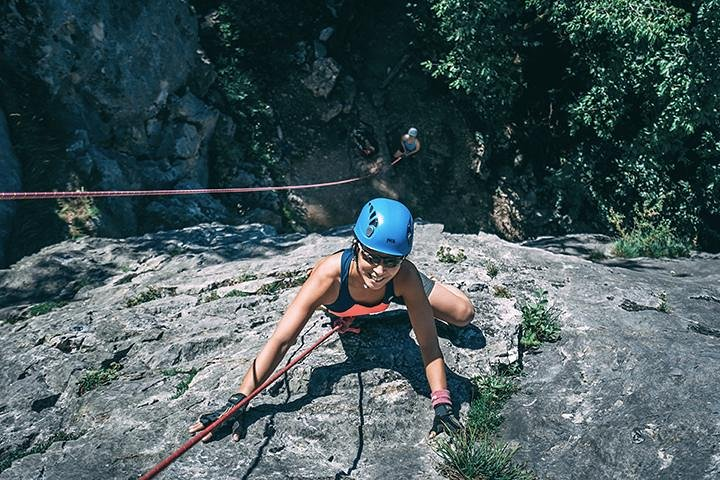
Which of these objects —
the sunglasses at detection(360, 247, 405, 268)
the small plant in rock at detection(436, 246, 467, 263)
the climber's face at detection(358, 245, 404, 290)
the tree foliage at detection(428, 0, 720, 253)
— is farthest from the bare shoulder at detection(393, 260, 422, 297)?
the tree foliage at detection(428, 0, 720, 253)

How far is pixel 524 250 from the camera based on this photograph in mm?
6441

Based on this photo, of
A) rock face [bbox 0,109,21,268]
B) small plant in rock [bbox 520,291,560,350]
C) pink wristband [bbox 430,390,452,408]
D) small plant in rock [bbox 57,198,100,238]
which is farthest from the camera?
small plant in rock [bbox 57,198,100,238]

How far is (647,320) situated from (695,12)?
7.30 m

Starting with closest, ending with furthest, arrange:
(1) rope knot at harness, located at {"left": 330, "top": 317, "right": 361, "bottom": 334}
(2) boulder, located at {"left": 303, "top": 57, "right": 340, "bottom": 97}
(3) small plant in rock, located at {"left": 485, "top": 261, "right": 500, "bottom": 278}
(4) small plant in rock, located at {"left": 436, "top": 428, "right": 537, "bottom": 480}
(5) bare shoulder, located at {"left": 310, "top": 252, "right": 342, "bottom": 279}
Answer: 1. (4) small plant in rock, located at {"left": 436, "top": 428, "right": 537, "bottom": 480}
2. (5) bare shoulder, located at {"left": 310, "top": 252, "right": 342, "bottom": 279}
3. (1) rope knot at harness, located at {"left": 330, "top": 317, "right": 361, "bottom": 334}
4. (3) small plant in rock, located at {"left": 485, "top": 261, "right": 500, "bottom": 278}
5. (2) boulder, located at {"left": 303, "top": 57, "right": 340, "bottom": 97}

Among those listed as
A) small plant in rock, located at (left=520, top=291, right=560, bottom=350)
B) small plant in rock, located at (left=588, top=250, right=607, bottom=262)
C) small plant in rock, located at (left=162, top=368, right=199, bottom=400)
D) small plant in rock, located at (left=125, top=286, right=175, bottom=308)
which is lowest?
small plant in rock, located at (left=588, top=250, right=607, bottom=262)

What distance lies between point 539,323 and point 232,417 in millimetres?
2810

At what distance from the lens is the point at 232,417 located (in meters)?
3.78

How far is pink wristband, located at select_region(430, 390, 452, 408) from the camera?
3.87 metres

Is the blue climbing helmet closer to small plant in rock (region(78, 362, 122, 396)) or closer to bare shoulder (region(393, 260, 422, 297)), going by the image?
bare shoulder (region(393, 260, 422, 297))

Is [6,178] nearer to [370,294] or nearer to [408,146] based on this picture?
[370,294]

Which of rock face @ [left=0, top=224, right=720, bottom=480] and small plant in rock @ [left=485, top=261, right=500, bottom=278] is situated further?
small plant in rock @ [left=485, top=261, right=500, bottom=278]

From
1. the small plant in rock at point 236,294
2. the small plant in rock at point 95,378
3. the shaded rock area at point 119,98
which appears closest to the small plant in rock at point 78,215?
the shaded rock area at point 119,98

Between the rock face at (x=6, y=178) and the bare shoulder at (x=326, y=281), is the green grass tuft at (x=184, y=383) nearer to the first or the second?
the bare shoulder at (x=326, y=281)

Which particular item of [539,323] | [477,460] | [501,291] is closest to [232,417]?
[477,460]
